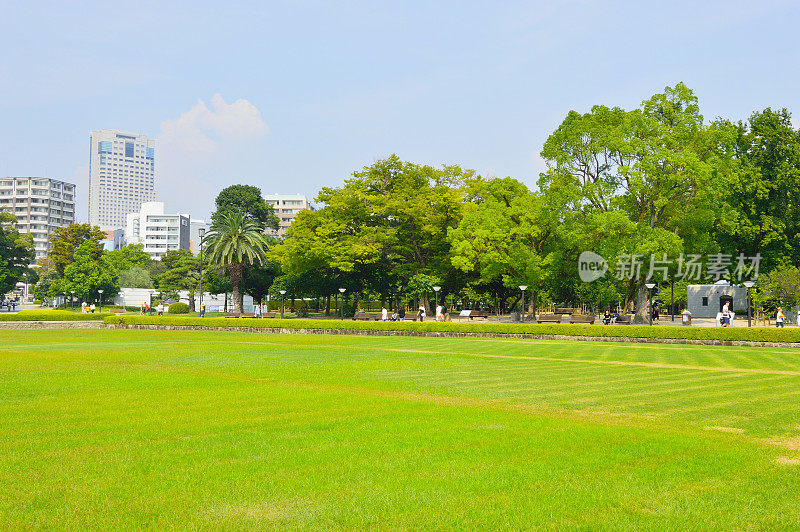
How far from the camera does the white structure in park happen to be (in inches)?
2201

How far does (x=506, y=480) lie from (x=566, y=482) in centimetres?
61

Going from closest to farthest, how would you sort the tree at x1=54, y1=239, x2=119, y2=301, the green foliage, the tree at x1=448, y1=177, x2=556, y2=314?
the tree at x1=448, y1=177, x2=556, y2=314 → the tree at x1=54, y1=239, x2=119, y2=301 → the green foliage

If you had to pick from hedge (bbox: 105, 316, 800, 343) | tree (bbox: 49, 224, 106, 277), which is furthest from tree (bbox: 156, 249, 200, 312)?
hedge (bbox: 105, 316, 800, 343)

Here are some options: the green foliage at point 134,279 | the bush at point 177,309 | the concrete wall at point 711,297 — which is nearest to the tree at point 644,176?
the concrete wall at point 711,297

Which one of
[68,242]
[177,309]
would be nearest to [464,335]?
[177,309]

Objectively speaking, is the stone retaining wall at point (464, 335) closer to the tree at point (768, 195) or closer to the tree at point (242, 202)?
the tree at point (768, 195)

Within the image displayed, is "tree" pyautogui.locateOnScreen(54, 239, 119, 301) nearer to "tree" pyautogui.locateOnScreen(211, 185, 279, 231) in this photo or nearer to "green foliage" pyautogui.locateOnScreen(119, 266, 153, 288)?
"green foliage" pyautogui.locateOnScreen(119, 266, 153, 288)

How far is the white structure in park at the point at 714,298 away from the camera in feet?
183

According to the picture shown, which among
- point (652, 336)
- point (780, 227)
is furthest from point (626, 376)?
point (780, 227)

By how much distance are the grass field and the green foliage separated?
284 feet

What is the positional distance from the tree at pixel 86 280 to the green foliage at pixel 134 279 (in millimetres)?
11508

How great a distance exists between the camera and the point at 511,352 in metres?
24.2

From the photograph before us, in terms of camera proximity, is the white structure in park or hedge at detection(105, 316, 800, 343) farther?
the white structure in park

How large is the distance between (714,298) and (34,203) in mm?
182721
